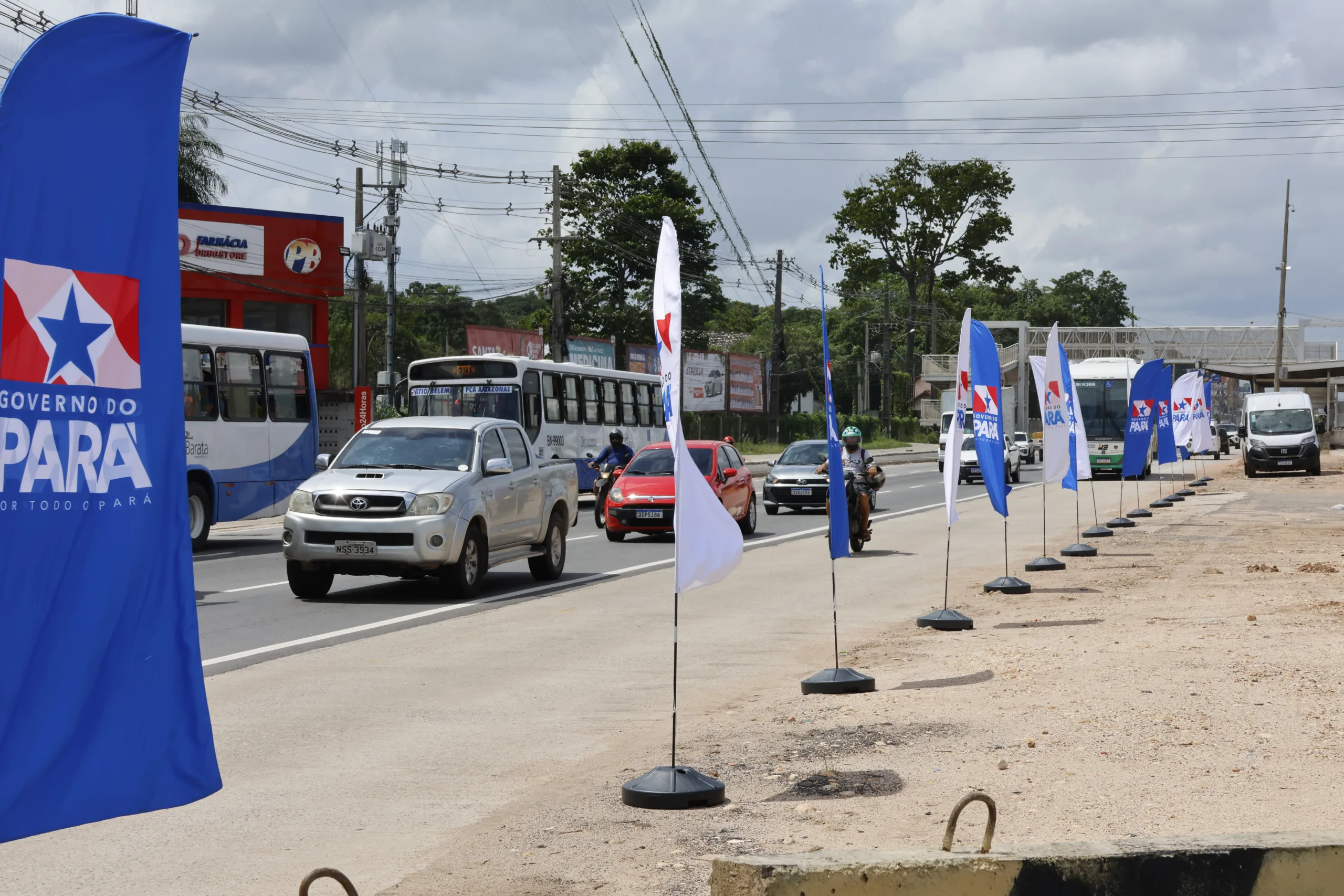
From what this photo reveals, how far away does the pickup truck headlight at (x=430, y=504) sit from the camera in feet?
45.5

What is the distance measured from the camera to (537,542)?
1625 centimetres

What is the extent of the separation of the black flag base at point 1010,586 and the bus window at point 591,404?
17.5 m

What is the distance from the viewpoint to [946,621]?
12.0 meters

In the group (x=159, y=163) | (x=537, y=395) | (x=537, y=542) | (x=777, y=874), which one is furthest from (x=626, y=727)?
(x=537, y=395)

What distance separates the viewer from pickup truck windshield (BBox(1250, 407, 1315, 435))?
1695 inches

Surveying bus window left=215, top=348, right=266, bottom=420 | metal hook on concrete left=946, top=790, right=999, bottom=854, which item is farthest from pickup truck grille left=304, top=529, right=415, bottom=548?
metal hook on concrete left=946, top=790, right=999, bottom=854

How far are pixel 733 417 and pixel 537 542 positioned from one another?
5312 centimetres

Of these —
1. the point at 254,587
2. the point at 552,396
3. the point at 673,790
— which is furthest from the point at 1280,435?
the point at 673,790

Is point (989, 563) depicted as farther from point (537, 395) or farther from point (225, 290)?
point (225, 290)

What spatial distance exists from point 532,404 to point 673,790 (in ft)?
76.4

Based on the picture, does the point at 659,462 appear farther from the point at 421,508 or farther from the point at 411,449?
the point at 421,508

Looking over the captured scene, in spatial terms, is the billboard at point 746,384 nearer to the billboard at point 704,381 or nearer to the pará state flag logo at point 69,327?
the billboard at point 704,381

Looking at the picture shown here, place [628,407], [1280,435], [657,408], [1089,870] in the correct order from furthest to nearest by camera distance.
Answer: [1280,435]
[657,408]
[628,407]
[1089,870]

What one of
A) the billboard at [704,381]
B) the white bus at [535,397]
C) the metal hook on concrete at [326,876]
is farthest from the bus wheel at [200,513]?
the billboard at [704,381]
